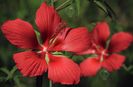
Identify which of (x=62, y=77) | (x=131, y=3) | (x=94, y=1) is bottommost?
(x=131, y=3)

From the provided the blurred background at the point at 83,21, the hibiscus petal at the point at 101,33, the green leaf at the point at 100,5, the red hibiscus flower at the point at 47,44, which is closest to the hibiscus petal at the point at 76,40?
the red hibiscus flower at the point at 47,44

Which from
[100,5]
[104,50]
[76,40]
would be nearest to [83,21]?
[104,50]

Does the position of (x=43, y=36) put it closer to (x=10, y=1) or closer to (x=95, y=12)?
(x=10, y=1)

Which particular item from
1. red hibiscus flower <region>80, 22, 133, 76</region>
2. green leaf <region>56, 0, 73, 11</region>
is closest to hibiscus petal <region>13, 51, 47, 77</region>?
green leaf <region>56, 0, 73, 11</region>

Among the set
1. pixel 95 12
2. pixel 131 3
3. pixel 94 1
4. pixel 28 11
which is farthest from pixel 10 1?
pixel 94 1

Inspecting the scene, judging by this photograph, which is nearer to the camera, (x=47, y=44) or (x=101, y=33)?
(x=47, y=44)

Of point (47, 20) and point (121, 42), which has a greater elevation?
point (47, 20)

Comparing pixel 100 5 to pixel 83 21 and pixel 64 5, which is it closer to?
pixel 64 5
